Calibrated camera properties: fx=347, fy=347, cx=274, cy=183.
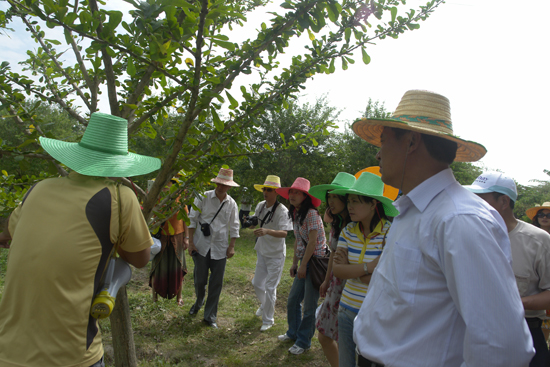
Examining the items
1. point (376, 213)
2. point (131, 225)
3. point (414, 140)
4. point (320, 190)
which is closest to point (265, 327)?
point (320, 190)

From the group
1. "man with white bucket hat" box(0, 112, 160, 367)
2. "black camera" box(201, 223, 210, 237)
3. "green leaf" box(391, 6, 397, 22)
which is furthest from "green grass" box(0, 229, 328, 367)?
"green leaf" box(391, 6, 397, 22)

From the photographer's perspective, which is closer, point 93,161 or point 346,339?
point 93,161

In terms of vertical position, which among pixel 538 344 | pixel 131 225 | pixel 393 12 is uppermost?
pixel 393 12

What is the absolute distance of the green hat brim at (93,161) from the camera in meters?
1.76

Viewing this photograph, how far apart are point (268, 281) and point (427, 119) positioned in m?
4.15

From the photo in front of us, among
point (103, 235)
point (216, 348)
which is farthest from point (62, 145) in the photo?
point (216, 348)

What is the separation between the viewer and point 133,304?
532 cm

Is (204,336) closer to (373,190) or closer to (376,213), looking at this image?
(376,213)

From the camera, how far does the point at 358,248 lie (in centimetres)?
275

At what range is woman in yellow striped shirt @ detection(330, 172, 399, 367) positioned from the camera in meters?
2.55

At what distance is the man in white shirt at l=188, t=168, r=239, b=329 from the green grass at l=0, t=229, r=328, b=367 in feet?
1.01

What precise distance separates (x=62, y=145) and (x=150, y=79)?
33.5 inches

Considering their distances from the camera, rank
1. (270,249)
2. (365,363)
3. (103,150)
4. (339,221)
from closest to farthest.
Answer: (365,363) < (103,150) < (339,221) < (270,249)

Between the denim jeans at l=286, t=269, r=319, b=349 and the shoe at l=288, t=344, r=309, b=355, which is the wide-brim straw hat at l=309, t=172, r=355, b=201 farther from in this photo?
the shoe at l=288, t=344, r=309, b=355
